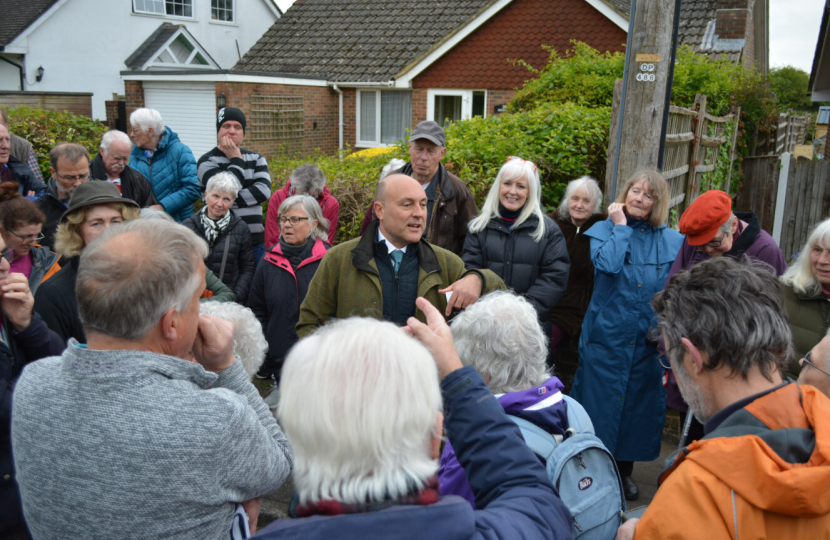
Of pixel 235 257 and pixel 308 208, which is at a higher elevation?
pixel 308 208

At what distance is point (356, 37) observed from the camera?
734 inches

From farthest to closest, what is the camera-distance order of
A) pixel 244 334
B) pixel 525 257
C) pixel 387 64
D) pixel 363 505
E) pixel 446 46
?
1. pixel 387 64
2. pixel 446 46
3. pixel 525 257
4. pixel 244 334
5. pixel 363 505

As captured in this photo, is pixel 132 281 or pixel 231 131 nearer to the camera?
pixel 132 281

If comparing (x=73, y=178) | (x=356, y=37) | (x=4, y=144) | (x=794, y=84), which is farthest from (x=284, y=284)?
(x=794, y=84)

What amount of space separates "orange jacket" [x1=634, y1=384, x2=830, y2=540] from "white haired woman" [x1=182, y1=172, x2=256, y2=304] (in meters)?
3.91

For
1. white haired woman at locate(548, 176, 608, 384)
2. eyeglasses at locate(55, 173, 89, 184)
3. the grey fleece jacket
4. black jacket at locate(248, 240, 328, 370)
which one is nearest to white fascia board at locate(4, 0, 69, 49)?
eyeglasses at locate(55, 173, 89, 184)

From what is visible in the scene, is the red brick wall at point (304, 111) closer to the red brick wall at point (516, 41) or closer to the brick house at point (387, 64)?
the brick house at point (387, 64)

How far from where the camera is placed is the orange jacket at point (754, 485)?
4.55 ft

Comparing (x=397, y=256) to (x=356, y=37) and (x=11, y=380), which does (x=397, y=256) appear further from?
(x=356, y=37)

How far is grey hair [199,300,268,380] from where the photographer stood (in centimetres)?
261

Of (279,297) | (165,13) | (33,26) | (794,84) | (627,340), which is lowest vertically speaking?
(627,340)

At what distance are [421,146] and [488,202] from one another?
30.1 inches

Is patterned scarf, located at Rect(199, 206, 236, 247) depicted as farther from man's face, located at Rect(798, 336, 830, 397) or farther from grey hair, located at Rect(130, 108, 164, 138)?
man's face, located at Rect(798, 336, 830, 397)

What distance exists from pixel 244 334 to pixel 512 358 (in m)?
1.23
